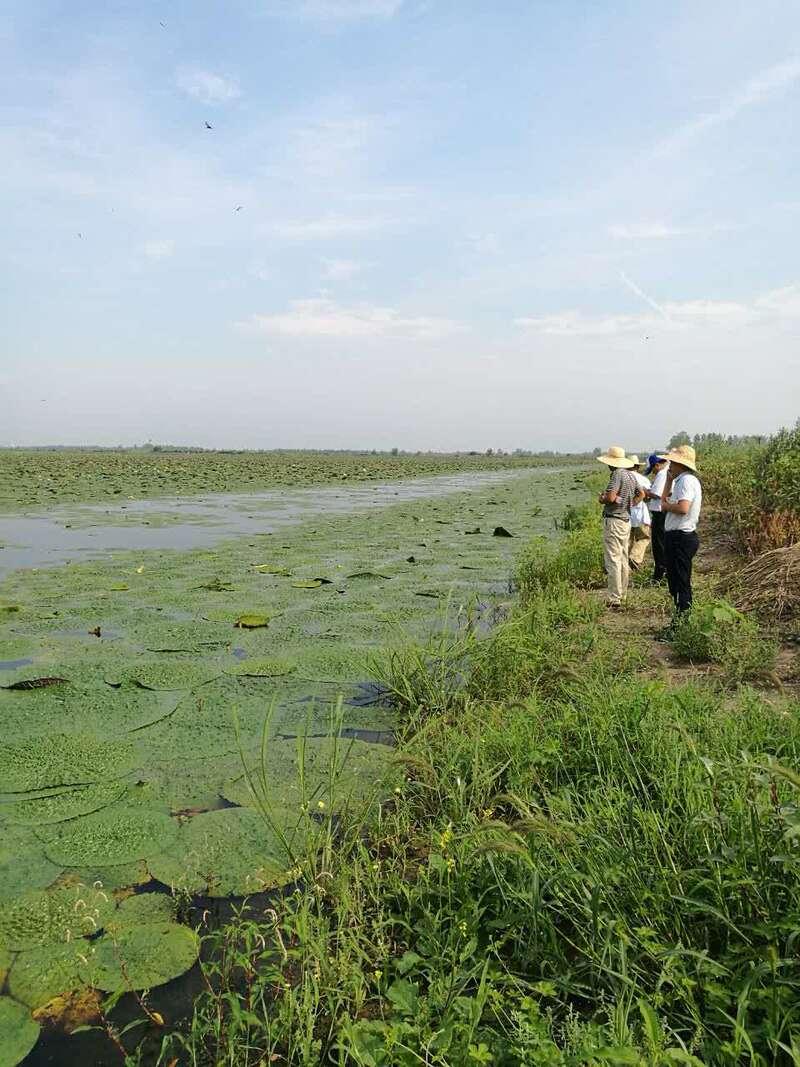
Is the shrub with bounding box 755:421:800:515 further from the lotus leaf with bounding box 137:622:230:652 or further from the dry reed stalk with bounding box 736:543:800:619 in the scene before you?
the lotus leaf with bounding box 137:622:230:652

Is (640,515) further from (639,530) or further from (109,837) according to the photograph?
(109,837)

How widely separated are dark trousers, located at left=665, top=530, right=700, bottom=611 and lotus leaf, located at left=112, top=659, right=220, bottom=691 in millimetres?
3358

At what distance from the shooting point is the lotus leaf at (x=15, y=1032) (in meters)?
1.80

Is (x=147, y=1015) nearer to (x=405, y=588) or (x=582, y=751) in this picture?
(x=582, y=751)

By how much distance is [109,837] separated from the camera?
278 cm

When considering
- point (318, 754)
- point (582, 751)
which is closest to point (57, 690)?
point (318, 754)

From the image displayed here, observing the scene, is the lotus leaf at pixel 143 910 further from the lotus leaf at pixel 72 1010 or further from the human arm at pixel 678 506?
the human arm at pixel 678 506

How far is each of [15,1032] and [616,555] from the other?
17.2 ft

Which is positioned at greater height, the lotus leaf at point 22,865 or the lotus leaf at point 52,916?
the lotus leaf at point 22,865

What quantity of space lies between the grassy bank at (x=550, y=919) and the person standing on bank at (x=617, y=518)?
9.38ft

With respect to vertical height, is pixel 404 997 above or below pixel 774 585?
below

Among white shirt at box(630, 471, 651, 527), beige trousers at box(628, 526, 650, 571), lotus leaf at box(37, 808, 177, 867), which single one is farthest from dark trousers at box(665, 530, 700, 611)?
lotus leaf at box(37, 808, 177, 867)

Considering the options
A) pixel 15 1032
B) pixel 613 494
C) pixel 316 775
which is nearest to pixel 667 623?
pixel 613 494

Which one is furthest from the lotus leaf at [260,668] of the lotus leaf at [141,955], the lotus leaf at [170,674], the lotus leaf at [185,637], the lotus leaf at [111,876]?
the lotus leaf at [141,955]
